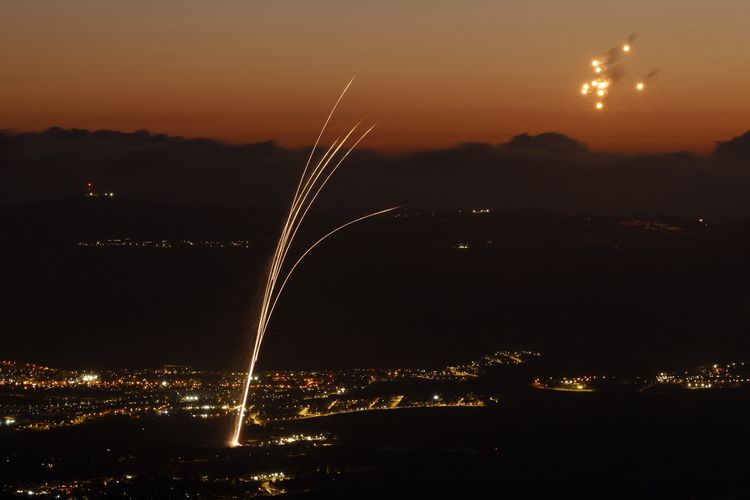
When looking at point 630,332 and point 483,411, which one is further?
point 630,332

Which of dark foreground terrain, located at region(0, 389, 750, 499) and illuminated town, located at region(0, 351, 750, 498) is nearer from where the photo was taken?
dark foreground terrain, located at region(0, 389, 750, 499)

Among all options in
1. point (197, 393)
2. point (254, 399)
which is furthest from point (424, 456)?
point (197, 393)

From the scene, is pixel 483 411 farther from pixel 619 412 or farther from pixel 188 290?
pixel 188 290

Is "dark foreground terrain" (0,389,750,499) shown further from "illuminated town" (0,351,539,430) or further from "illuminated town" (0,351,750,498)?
"illuminated town" (0,351,539,430)

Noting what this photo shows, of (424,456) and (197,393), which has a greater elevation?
(424,456)

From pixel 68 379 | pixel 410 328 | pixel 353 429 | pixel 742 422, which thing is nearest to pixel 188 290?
pixel 410 328

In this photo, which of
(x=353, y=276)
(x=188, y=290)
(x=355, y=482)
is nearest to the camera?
(x=355, y=482)

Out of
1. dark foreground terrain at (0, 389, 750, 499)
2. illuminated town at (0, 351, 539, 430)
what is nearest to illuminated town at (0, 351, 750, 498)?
illuminated town at (0, 351, 539, 430)

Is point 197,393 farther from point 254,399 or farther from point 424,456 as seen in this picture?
point 424,456

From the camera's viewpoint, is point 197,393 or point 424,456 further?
point 197,393

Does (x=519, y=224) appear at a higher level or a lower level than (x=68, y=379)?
higher

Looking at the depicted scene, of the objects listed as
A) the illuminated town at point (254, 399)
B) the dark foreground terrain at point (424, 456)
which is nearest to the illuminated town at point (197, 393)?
the illuminated town at point (254, 399)
